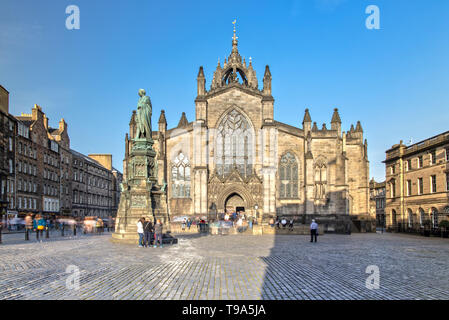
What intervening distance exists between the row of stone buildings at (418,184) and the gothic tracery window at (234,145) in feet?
56.2

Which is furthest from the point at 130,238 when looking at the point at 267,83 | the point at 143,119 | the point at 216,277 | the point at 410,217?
the point at 410,217

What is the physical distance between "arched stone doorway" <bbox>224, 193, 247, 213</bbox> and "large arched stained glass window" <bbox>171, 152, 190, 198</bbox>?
4633 mm

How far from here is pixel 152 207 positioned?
763 inches

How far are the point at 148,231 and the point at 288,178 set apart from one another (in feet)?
85.2

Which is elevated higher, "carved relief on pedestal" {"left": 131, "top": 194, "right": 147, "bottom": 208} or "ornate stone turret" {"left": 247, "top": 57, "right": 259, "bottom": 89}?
"ornate stone turret" {"left": 247, "top": 57, "right": 259, "bottom": 89}

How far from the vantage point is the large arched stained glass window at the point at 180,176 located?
4072 cm

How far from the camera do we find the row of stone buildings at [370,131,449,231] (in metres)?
34.8

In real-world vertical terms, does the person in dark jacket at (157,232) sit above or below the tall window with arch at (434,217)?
above

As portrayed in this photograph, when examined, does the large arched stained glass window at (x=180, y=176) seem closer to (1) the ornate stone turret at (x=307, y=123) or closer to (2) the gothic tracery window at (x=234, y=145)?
(2) the gothic tracery window at (x=234, y=145)

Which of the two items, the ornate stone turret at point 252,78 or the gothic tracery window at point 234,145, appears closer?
the gothic tracery window at point 234,145

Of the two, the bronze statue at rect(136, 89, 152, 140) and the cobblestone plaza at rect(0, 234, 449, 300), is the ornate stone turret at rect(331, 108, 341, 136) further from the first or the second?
the cobblestone plaza at rect(0, 234, 449, 300)

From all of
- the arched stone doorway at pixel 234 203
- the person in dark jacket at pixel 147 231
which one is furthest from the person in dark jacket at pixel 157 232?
the arched stone doorway at pixel 234 203

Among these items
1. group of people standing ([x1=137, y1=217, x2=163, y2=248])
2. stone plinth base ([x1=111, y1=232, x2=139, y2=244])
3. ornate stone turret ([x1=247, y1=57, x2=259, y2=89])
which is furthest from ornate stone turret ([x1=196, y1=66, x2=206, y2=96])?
group of people standing ([x1=137, y1=217, x2=163, y2=248])
